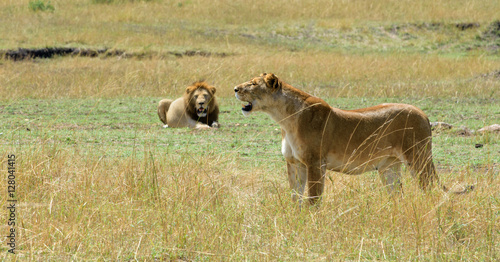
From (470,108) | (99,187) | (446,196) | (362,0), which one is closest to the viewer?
(446,196)

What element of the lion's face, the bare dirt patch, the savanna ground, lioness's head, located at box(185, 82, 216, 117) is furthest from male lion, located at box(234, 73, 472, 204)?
the bare dirt patch

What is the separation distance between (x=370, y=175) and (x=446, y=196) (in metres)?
1.38

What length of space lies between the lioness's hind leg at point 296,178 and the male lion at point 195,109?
5567mm

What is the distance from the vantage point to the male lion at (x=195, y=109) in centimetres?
1129

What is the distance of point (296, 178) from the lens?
5.56 metres

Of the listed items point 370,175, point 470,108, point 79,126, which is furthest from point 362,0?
point 370,175

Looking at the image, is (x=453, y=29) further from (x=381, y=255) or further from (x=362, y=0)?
(x=381, y=255)

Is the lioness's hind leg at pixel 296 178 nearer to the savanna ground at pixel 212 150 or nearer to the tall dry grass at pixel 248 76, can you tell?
the savanna ground at pixel 212 150

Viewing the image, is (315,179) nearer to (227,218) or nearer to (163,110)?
(227,218)

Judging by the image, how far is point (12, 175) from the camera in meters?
5.98

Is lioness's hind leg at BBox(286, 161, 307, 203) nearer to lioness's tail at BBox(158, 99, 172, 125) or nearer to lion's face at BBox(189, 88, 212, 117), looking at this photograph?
lion's face at BBox(189, 88, 212, 117)

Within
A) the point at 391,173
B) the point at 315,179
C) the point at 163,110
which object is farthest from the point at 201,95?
the point at 315,179

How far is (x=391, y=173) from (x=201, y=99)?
18.4ft

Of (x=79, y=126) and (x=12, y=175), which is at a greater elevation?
(x=12, y=175)
